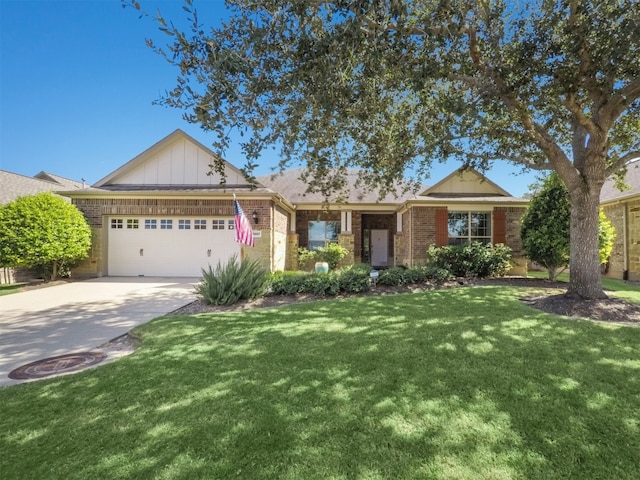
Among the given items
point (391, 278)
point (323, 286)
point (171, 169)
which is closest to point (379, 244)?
point (391, 278)

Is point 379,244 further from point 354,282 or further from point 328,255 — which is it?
point 354,282

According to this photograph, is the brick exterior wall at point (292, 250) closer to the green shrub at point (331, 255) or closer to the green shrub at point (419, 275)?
the green shrub at point (331, 255)

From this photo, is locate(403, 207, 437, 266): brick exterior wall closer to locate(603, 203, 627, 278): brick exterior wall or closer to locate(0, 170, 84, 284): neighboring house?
locate(603, 203, 627, 278): brick exterior wall

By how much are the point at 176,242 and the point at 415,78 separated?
11385mm

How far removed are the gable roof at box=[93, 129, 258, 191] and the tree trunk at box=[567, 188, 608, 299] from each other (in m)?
10.8

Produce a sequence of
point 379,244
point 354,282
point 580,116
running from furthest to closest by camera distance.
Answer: point 379,244 → point 354,282 → point 580,116

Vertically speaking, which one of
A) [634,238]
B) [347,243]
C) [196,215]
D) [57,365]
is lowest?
[57,365]

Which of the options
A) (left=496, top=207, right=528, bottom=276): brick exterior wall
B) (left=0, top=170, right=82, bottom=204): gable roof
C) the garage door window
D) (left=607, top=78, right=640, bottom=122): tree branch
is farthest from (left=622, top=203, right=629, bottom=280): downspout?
(left=0, top=170, right=82, bottom=204): gable roof

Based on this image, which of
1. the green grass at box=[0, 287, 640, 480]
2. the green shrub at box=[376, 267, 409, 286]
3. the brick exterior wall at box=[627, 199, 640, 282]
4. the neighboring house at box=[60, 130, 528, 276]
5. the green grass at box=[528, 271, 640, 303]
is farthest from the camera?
the neighboring house at box=[60, 130, 528, 276]

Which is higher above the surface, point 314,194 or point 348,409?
point 314,194

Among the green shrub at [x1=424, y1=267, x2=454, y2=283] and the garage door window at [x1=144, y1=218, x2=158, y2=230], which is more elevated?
the garage door window at [x1=144, y1=218, x2=158, y2=230]

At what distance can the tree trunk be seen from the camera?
6.32 m

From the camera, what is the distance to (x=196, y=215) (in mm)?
13070

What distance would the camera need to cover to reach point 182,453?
7.43ft
